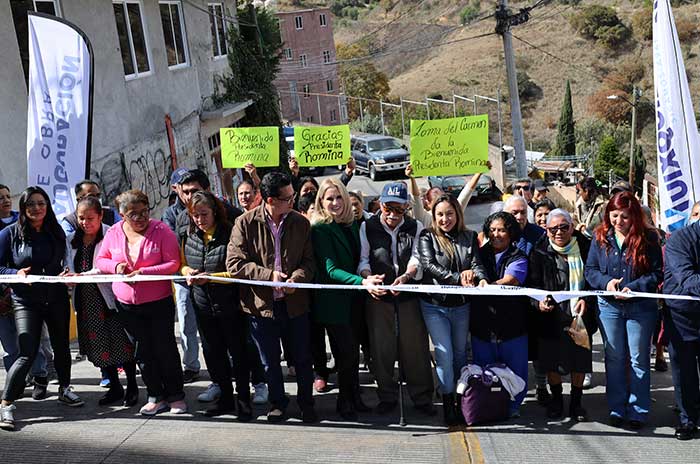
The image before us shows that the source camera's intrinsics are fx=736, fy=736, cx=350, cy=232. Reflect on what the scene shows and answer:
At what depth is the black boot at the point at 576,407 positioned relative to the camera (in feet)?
19.0

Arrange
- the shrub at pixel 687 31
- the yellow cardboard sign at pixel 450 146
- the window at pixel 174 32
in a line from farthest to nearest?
the shrub at pixel 687 31 < the window at pixel 174 32 < the yellow cardboard sign at pixel 450 146

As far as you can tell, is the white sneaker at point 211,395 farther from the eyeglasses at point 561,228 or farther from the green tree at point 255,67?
the green tree at point 255,67

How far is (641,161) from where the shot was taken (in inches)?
1544

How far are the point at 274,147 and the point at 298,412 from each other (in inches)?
214

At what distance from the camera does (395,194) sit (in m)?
5.70

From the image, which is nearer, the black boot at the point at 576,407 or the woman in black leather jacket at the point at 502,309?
the woman in black leather jacket at the point at 502,309

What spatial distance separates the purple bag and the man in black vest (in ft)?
1.42

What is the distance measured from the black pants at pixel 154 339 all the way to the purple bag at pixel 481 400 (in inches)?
91.8

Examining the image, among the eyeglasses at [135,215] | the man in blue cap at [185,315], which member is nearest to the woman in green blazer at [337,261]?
the eyeglasses at [135,215]

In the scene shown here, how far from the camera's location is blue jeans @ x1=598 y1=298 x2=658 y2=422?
5.43 meters

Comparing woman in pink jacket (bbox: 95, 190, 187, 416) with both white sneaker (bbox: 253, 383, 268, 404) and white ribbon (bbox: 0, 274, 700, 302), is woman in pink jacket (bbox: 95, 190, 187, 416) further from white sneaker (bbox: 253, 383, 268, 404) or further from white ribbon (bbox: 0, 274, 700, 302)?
white sneaker (bbox: 253, 383, 268, 404)

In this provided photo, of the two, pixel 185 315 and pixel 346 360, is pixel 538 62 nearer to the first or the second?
pixel 185 315

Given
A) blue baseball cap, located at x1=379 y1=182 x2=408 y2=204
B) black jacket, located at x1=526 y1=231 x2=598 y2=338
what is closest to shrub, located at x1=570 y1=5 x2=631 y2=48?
black jacket, located at x1=526 y1=231 x2=598 y2=338

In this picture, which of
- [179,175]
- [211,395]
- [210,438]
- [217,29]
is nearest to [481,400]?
[210,438]
